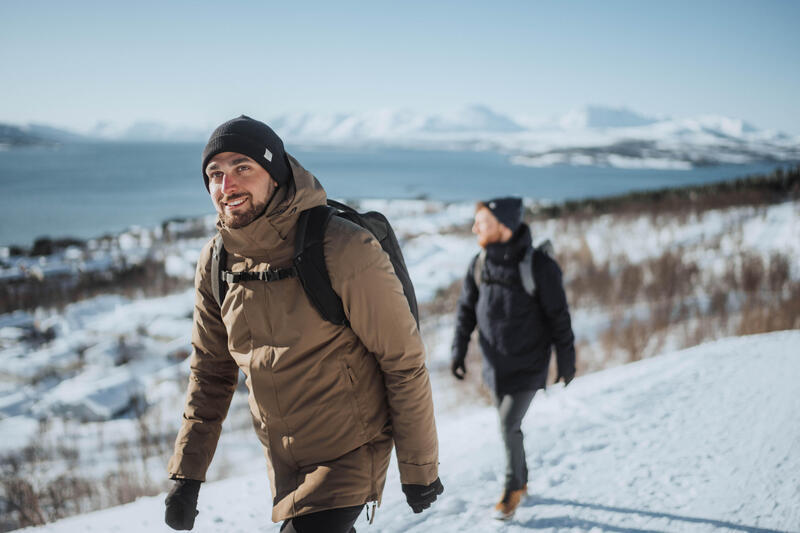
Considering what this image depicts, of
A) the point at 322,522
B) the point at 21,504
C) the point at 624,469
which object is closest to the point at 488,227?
the point at 322,522

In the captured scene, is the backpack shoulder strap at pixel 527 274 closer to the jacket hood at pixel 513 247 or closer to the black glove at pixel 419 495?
the jacket hood at pixel 513 247

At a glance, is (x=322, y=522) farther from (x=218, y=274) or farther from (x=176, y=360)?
(x=176, y=360)

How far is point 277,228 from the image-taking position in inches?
51.0

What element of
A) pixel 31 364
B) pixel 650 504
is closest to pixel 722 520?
pixel 650 504

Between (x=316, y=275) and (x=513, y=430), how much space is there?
157cm

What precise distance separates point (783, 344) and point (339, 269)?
195 inches

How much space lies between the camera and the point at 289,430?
4.43ft

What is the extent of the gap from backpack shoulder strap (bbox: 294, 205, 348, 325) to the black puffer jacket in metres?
1.26

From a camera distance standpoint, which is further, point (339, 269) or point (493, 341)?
point (493, 341)

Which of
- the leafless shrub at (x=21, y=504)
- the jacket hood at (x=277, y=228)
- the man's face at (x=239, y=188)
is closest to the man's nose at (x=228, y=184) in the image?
the man's face at (x=239, y=188)

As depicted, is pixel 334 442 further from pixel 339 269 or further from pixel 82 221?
pixel 82 221

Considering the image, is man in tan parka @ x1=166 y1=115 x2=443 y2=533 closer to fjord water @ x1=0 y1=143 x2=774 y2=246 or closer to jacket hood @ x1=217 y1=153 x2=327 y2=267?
jacket hood @ x1=217 y1=153 x2=327 y2=267

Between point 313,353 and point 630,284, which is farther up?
point 313,353

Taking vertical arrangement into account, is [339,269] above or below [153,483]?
above
